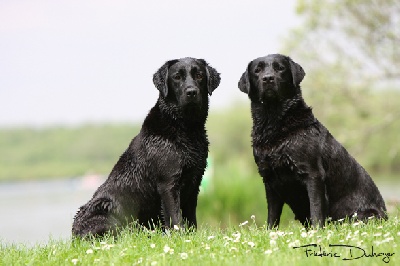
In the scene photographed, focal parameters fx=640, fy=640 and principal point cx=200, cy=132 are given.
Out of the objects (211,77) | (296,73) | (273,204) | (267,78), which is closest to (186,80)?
(211,77)

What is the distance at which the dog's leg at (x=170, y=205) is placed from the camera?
6.68m

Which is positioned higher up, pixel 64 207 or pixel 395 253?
pixel 64 207

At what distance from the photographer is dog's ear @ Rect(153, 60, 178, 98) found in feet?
23.2

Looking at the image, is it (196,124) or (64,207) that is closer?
(196,124)

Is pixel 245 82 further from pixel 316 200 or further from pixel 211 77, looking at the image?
pixel 316 200

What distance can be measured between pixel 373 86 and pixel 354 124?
80.8 inches

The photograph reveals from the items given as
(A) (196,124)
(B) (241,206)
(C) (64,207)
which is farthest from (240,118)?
(A) (196,124)

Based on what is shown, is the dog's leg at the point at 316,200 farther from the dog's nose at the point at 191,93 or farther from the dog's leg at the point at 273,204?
the dog's nose at the point at 191,93

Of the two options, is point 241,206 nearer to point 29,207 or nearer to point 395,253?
point 395,253

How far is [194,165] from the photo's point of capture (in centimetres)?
693

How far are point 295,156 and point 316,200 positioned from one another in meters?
0.52

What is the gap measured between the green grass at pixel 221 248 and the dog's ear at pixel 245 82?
5.19ft
